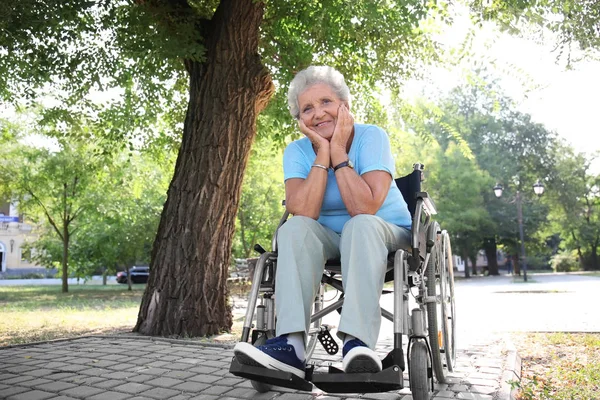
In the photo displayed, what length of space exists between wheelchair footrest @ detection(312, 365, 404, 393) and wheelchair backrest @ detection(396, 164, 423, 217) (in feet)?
4.73

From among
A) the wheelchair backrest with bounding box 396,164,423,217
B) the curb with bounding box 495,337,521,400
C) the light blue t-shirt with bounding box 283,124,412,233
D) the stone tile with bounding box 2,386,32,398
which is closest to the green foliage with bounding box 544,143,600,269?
the curb with bounding box 495,337,521,400

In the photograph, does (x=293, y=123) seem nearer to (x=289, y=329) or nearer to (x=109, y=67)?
(x=109, y=67)

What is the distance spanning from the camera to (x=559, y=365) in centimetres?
429

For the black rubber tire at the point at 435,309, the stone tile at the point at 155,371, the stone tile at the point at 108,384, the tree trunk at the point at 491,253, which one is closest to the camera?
the black rubber tire at the point at 435,309

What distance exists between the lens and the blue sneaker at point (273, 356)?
235 cm

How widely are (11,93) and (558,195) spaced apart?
3876 cm

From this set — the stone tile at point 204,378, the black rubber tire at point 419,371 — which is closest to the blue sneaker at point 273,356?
the black rubber tire at point 419,371

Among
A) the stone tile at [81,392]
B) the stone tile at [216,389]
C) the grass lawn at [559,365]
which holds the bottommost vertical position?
the grass lawn at [559,365]

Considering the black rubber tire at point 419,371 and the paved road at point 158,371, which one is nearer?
the black rubber tire at point 419,371

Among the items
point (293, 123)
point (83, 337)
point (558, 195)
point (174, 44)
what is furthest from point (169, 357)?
point (558, 195)

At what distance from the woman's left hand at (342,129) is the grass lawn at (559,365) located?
5.99 feet

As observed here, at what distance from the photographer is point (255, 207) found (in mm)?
18984

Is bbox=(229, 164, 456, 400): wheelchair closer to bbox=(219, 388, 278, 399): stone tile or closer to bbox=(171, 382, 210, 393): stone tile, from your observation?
bbox=(219, 388, 278, 399): stone tile

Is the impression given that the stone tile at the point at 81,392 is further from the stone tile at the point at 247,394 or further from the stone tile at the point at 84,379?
the stone tile at the point at 247,394
